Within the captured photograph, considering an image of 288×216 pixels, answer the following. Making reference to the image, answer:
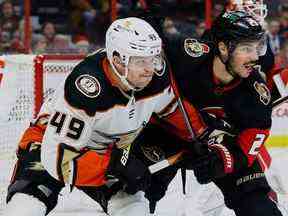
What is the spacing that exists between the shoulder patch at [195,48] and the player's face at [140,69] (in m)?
0.45

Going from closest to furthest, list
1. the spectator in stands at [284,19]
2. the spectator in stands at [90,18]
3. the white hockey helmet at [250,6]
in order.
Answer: the white hockey helmet at [250,6] < the spectator in stands at [90,18] < the spectator in stands at [284,19]

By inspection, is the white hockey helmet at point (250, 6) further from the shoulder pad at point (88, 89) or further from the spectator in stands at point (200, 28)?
the spectator in stands at point (200, 28)

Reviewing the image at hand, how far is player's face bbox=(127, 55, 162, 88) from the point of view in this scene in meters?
2.95

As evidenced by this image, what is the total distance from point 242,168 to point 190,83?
16.4 inches

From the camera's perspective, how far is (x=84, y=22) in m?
7.30

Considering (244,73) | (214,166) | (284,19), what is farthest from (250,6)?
(284,19)

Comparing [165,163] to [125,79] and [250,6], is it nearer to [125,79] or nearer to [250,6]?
[125,79]

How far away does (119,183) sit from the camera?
331 centimetres

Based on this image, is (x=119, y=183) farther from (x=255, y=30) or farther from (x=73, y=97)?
(x=255, y=30)

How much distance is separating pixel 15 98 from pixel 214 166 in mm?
1806

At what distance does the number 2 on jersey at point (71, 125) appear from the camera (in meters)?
2.91

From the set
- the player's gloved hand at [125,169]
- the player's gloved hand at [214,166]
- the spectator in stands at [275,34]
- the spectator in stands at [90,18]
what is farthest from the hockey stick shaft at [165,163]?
the spectator in stands at [275,34]

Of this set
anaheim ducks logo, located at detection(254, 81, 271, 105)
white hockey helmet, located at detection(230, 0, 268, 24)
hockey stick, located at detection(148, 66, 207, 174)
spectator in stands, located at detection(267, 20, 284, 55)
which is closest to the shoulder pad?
hockey stick, located at detection(148, 66, 207, 174)

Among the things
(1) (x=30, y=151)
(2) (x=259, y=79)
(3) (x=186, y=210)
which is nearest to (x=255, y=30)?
(2) (x=259, y=79)
